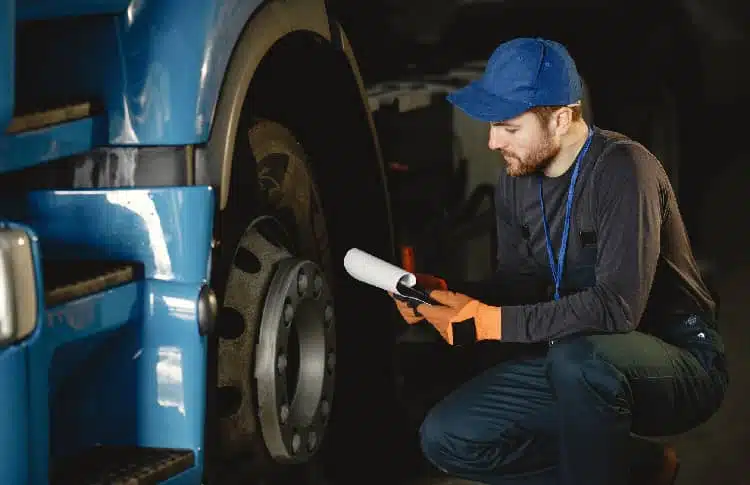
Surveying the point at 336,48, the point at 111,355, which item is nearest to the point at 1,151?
the point at 111,355

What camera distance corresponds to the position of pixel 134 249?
1.86 m

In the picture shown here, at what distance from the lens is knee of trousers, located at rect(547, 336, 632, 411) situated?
252cm

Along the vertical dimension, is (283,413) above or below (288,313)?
below

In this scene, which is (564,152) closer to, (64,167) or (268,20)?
(268,20)

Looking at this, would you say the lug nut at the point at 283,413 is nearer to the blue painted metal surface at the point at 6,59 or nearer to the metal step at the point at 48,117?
the metal step at the point at 48,117

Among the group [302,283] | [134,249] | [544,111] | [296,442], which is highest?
[544,111]

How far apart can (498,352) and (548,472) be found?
87 centimetres

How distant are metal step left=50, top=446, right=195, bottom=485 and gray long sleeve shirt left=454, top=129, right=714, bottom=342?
3.08 ft

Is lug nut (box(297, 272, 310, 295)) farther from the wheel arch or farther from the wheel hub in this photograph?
the wheel arch

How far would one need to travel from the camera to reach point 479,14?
11.8 ft

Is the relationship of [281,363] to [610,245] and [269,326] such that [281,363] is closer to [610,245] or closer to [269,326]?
[269,326]

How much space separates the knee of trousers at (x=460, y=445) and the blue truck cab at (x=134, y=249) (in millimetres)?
626

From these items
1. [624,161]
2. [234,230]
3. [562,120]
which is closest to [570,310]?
[624,161]

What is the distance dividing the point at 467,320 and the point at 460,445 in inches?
14.5
